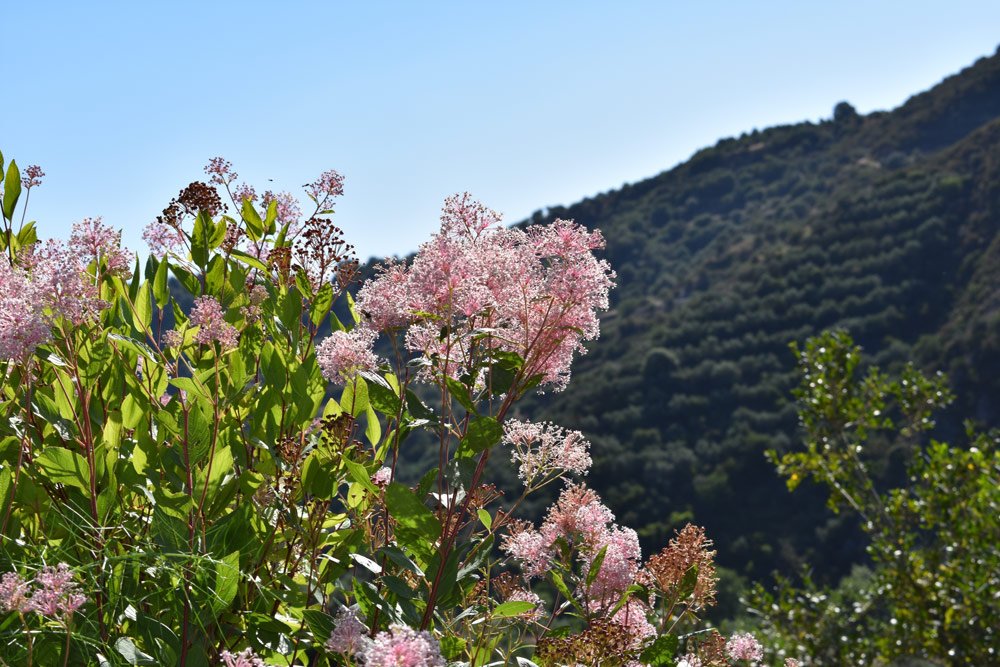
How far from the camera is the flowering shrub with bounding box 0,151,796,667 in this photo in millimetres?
1592

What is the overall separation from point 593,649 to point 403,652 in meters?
0.46

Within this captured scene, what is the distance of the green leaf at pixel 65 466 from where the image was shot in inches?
63.6

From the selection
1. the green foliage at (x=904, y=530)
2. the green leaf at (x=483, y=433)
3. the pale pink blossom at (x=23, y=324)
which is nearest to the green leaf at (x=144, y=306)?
the pale pink blossom at (x=23, y=324)

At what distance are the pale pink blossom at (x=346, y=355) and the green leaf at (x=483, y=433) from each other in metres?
0.39

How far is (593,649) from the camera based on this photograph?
1.60 m

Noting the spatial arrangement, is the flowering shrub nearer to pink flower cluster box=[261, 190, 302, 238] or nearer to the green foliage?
pink flower cluster box=[261, 190, 302, 238]

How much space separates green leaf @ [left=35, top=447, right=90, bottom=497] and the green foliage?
26.5ft

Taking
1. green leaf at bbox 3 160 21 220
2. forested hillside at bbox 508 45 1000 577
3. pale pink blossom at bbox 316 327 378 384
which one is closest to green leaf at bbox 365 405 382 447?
pale pink blossom at bbox 316 327 378 384

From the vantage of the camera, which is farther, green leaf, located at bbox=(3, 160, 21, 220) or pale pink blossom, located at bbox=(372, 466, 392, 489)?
green leaf, located at bbox=(3, 160, 21, 220)

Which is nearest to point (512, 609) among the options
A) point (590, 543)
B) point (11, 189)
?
point (590, 543)

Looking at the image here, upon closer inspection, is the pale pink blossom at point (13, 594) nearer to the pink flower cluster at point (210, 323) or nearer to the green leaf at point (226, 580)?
the green leaf at point (226, 580)

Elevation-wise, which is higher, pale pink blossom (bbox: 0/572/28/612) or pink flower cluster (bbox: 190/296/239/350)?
pink flower cluster (bbox: 190/296/239/350)

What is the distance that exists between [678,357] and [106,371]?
151 ft

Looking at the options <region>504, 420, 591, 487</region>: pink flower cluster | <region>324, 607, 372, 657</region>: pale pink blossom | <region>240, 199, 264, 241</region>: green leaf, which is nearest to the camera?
<region>324, 607, 372, 657</region>: pale pink blossom
